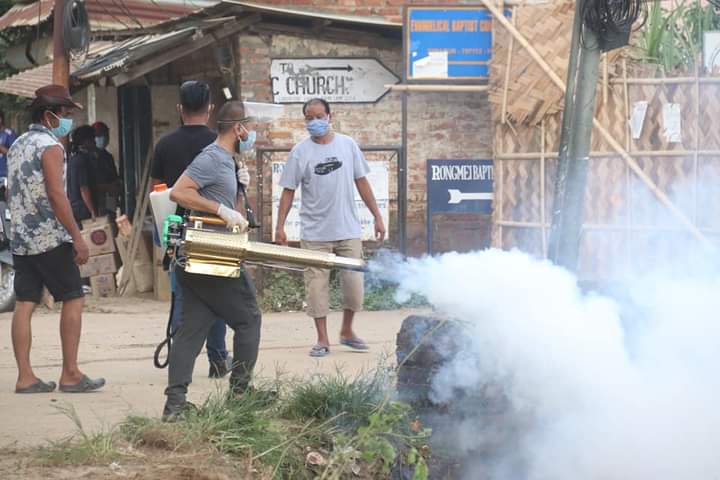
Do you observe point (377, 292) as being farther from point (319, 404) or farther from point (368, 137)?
point (319, 404)

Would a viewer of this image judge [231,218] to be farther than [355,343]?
No

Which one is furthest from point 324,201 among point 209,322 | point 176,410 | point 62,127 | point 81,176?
point 81,176

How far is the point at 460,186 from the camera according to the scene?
12.9 meters

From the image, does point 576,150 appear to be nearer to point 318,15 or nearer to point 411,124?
point 411,124

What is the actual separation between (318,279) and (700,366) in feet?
11.1

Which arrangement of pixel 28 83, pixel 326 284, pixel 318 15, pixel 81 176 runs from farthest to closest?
pixel 28 83 < pixel 81 176 < pixel 318 15 < pixel 326 284

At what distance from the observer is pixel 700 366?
271 inches

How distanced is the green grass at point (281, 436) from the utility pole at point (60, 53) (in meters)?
6.03

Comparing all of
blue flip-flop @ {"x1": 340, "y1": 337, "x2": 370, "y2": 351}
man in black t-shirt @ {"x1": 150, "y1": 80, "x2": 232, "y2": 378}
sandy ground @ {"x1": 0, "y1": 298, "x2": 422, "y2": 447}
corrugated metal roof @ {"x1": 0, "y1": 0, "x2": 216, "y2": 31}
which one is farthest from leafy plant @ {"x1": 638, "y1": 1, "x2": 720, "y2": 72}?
corrugated metal roof @ {"x1": 0, "y1": 0, "x2": 216, "y2": 31}

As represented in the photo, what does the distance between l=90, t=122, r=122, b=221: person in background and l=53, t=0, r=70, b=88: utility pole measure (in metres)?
2.54

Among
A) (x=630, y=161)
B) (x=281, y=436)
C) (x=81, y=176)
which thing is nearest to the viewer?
(x=281, y=436)

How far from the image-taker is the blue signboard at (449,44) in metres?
12.5

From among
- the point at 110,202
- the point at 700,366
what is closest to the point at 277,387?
the point at 700,366

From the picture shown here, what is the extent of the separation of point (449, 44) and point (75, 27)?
13.3 feet
